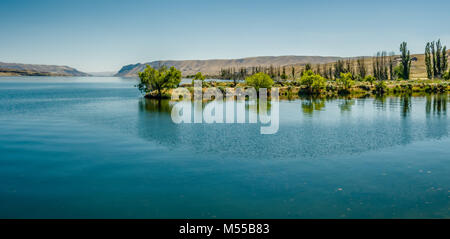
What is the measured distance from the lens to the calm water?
1920 cm

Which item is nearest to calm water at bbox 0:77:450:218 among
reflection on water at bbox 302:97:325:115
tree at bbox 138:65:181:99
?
reflection on water at bbox 302:97:325:115

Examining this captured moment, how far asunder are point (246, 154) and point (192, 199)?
11.2m

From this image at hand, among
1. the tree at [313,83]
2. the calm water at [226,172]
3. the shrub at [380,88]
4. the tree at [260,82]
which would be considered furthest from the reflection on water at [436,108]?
the tree at [260,82]

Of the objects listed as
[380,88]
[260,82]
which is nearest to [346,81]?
[380,88]

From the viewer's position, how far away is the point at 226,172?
84.0ft

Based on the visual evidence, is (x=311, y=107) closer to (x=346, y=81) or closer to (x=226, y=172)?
(x=226, y=172)

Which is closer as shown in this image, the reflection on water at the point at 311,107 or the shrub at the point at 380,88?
the reflection on water at the point at 311,107

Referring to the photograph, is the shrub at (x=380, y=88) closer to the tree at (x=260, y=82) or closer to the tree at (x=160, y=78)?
the tree at (x=260, y=82)

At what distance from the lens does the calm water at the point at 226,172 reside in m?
19.2

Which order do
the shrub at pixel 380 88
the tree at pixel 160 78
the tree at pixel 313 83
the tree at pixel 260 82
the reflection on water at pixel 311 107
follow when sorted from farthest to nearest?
the tree at pixel 313 83 → the shrub at pixel 380 88 → the tree at pixel 260 82 → the tree at pixel 160 78 → the reflection on water at pixel 311 107

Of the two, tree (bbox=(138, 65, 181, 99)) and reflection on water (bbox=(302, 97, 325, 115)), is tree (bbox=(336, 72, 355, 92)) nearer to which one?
reflection on water (bbox=(302, 97, 325, 115))

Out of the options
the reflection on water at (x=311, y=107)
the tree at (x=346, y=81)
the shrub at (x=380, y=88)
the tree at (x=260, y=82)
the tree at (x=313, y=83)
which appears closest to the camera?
the reflection on water at (x=311, y=107)

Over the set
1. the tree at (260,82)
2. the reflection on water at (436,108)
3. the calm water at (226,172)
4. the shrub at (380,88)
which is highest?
the tree at (260,82)

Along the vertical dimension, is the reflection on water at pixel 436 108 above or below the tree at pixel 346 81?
below
